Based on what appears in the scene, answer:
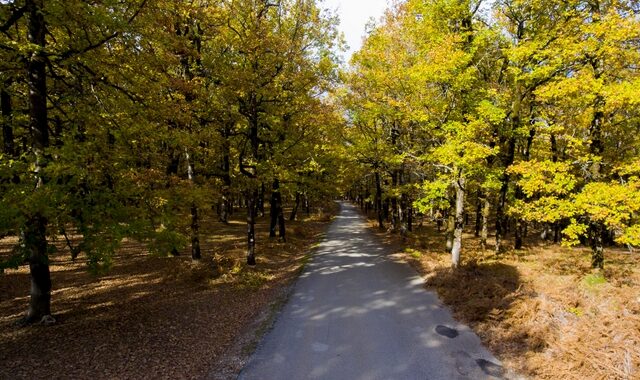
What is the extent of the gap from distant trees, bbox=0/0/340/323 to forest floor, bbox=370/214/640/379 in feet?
28.6

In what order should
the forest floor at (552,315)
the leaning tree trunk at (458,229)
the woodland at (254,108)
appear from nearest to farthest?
the forest floor at (552,315), the woodland at (254,108), the leaning tree trunk at (458,229)

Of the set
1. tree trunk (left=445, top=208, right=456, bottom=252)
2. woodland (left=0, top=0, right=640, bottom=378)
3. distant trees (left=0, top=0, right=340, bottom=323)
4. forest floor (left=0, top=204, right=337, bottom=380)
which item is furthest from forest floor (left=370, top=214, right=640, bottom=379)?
distant trees (left=0, top=0, right=340, bottom=323)

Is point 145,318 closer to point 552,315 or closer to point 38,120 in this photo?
point 38,120

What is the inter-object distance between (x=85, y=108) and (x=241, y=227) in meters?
19.4

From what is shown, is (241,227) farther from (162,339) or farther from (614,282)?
(614,282)

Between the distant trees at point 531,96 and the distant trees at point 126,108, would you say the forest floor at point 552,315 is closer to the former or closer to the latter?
the distant trees at point 531,96

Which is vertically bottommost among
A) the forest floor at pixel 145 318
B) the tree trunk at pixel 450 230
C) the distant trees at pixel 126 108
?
the forest floor at pixel 145 318

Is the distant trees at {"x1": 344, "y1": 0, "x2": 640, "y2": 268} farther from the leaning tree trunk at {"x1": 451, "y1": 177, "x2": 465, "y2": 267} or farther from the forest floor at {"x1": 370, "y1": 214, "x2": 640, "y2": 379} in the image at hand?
the forest floor at {"x1": 370, "y1": 214, "x2": 640, "y2": 379}

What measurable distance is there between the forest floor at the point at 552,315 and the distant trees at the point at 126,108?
873 centimetres

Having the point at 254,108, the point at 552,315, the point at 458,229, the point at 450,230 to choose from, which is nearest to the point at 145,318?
the point at 254,108

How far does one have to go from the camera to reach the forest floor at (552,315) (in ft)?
21.7

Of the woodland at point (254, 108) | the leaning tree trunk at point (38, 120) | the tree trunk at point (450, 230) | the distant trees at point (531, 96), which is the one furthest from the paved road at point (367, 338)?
the tree trunk at point (450, 230)

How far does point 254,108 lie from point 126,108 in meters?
6.37

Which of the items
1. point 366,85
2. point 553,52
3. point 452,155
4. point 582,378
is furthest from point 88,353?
point 366,85
